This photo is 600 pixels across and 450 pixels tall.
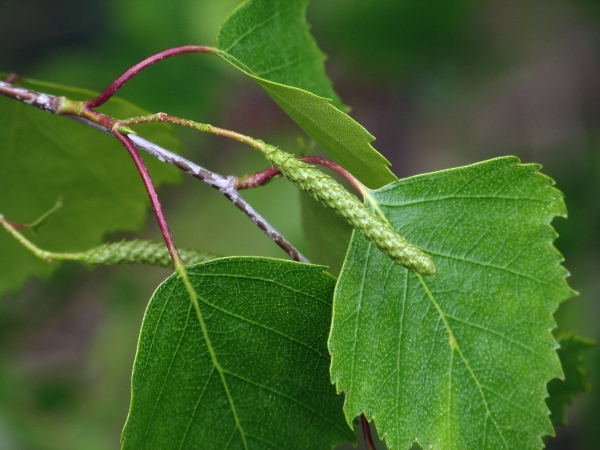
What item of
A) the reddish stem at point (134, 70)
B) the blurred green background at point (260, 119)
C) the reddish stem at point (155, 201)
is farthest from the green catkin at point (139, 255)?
the blurred green background at point (260, 119)

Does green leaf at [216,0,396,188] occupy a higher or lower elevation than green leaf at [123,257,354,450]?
higher

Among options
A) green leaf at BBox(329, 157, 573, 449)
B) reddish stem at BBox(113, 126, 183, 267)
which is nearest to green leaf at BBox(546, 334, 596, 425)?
green leaf at BBox(329, 157, 573, 449)

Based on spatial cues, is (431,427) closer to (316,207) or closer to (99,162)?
(316,207)

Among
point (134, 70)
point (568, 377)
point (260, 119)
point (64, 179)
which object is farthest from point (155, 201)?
point (260, 119)

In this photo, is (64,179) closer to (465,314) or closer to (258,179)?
(258,179)

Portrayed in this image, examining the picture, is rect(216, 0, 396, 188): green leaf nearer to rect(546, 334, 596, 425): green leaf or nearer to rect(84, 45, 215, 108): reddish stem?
rect(84, 45, 215, 108): reddish stem

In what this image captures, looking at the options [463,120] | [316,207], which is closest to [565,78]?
[463,120]

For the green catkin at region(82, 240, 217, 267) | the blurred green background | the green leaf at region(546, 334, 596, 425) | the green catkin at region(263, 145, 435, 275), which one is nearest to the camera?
the green catkin at region(263, 145, 435, 275)
